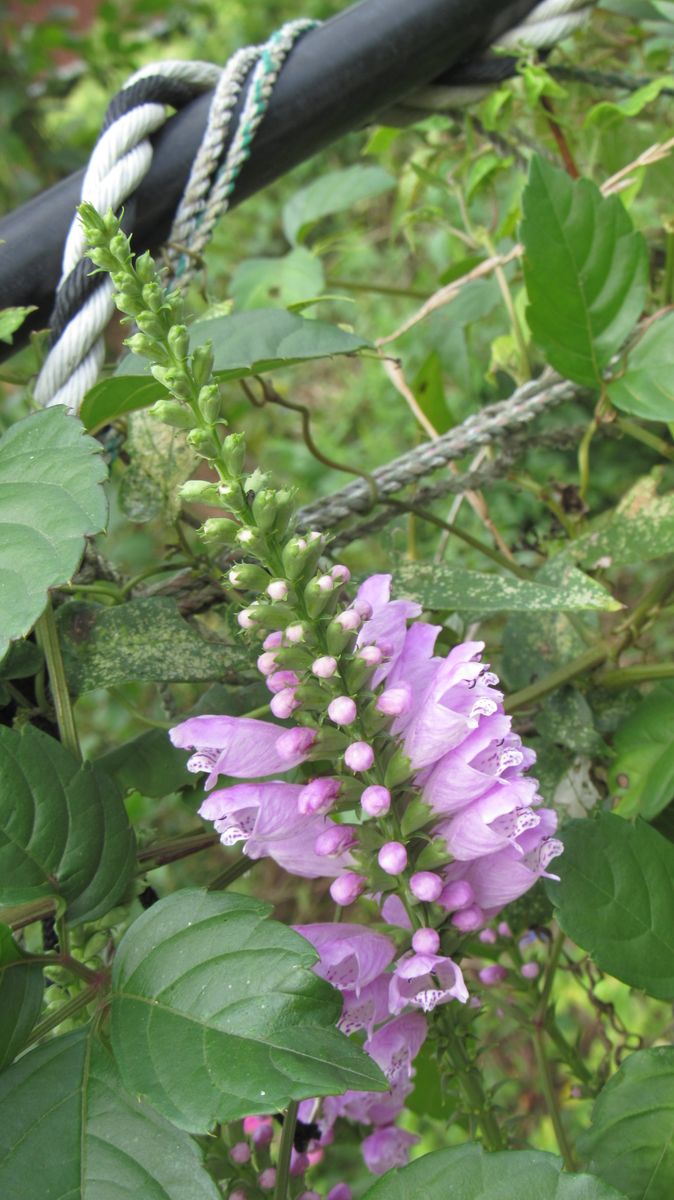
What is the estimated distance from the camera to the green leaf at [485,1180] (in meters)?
0.36

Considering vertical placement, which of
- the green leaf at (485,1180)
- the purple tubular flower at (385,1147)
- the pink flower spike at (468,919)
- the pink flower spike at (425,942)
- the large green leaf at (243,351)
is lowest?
the purple tubular flower at (385,1147)

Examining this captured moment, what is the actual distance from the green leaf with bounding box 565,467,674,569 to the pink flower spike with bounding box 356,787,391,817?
0.26 m

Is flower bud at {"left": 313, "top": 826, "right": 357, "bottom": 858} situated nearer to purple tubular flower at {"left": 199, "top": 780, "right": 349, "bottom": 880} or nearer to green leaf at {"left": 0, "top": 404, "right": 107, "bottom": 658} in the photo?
purple tubular flower at {"left": 199, "top": 780, "right": 349, "bottom": 880}

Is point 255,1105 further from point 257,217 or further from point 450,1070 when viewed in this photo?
point 257,217

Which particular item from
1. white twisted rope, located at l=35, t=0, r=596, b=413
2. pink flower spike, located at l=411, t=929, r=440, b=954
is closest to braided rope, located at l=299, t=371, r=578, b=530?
white twisted rope, located at l=35, t=0, r=596, b=413

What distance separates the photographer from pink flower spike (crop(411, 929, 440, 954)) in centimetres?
40

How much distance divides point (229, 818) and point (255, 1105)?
0.36ft

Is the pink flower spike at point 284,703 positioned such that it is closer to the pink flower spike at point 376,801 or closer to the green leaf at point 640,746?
the pink flower spike at point 376,801

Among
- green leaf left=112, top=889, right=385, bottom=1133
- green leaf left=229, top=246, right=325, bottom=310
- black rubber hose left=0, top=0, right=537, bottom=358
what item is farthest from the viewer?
green leaf left=229, top=246, right=325, bottom=310

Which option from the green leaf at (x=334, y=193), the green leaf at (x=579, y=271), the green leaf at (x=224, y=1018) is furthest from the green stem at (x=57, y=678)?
the green leaf at (x=334, y=193)

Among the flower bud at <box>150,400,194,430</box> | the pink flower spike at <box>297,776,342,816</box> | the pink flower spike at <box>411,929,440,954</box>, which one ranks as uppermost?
the flower bud at <box>150,400,194,430</box>

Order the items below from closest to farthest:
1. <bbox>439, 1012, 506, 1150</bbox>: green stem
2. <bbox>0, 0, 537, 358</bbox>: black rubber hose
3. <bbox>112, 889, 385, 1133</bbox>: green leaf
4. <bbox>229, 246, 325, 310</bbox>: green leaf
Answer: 1. <bbox>112, 889, 385, 1133</bbox>: green leaf
2. <bbox>439, 1012, 506, 1150</bbox>: green stem
3. <bbox>0, 0, 537, 358</bbox>: black rubber hose
4. <bbox>229, 246, 325, 310</bbox>: green leaf

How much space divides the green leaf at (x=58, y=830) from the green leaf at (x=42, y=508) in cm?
7

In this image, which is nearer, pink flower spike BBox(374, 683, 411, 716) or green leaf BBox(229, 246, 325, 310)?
pink flower spike BBox(374, 683, 411, 716)
